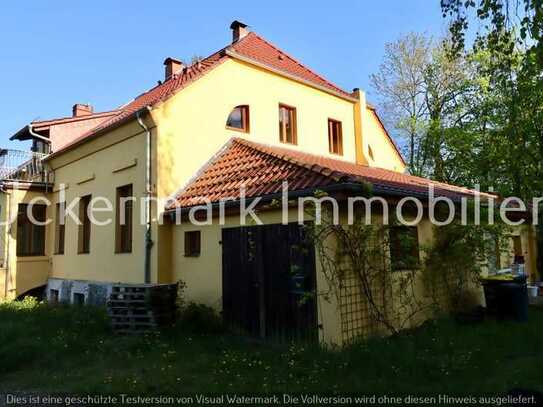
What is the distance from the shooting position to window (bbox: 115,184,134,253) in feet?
39.7

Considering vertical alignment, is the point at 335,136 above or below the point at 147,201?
above

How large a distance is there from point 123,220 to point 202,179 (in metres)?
2.82

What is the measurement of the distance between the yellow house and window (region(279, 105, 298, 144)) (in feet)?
0.13

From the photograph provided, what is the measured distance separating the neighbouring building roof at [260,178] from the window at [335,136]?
441 centimetres

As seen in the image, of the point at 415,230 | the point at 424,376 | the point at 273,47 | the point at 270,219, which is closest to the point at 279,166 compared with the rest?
the point at 270,219

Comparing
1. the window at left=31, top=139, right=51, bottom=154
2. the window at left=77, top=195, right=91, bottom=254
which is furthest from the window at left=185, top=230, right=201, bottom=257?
the window at left=31, top=139, right=51, bottom=154

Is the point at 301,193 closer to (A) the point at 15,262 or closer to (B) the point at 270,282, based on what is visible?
(B) the point at 270,282

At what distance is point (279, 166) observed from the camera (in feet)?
31.0

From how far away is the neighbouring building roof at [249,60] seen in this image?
41.4 ft

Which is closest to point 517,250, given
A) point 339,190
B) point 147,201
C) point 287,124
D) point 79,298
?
point 287,124

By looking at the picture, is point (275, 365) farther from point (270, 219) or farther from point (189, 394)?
point (270, 219)

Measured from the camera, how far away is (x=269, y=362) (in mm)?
6707

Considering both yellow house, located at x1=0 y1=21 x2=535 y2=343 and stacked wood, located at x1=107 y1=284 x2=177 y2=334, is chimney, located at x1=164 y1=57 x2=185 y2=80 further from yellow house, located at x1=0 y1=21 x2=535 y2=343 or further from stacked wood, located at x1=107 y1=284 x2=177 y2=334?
stacked wood, located at x1=107 y1=284 x2=177 y2=334

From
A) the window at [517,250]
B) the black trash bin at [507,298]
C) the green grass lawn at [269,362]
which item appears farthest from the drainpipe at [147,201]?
the window at [517,250]
